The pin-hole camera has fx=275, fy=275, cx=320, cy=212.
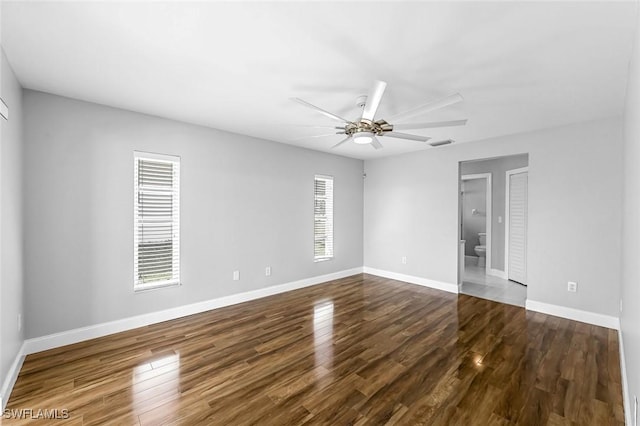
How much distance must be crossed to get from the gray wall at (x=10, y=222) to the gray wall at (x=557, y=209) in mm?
5444

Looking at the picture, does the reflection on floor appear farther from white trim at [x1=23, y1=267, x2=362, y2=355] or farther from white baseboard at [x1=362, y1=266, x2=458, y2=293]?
white trim at [x1=23, y1=267, x2=362, y2=355]

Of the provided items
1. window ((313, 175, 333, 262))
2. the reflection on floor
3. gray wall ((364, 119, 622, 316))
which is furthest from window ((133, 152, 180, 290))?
the reflection on floor

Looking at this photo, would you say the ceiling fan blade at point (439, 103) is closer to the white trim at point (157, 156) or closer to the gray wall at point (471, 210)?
the white trim at point (157, 156)

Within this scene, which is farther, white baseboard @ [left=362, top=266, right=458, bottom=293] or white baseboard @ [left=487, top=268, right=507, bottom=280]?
white baseboard @ [left=487, top=268, right=507, bottom=280]

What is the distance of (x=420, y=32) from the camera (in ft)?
5.98

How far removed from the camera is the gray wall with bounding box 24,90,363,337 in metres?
2.82

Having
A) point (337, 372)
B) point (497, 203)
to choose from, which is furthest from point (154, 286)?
point (497, 203)

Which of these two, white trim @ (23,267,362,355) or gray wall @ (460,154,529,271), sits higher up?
gray wall @ (460,154,529,271)

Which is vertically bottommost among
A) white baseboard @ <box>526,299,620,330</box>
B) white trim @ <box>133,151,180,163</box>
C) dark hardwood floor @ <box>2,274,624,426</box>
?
dark hardwood floor @ <box>2,274,624,426</box>

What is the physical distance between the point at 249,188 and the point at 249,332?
2.16 m

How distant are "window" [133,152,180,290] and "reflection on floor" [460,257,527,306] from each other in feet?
15.6

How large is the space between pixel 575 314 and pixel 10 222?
6.24m

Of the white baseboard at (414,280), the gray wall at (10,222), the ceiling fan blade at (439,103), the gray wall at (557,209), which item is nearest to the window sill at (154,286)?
the gray wall at (10,222)

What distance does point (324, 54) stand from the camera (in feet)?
6.85
